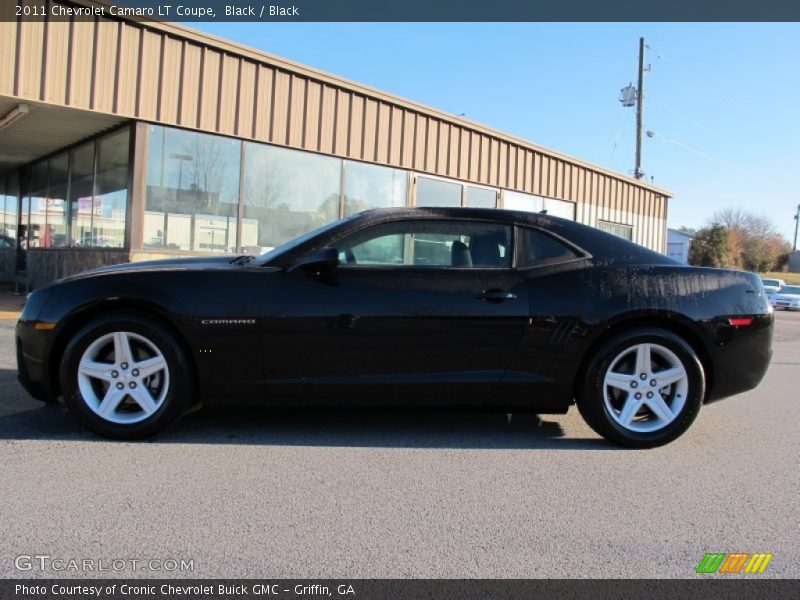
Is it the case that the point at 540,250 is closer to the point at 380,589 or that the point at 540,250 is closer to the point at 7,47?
the point at 380,589

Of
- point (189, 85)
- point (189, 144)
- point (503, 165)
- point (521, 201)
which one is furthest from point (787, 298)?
point (189, 85)

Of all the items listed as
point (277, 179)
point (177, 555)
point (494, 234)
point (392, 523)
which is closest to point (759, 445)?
point (494, 234)

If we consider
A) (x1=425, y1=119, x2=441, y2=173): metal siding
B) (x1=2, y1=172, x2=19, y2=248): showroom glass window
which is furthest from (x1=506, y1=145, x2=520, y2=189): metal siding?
(x1=2, y1=172, x2=19, y2=248): showroom glass window

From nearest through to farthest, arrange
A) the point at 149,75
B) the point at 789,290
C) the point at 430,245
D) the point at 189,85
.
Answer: the point at 430,245
the point at 149,75
the point at 189,85
the point at 789,290

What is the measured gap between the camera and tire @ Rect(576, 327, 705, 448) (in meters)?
3.95

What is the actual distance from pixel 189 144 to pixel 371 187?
155 inches

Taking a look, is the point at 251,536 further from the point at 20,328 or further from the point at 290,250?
the point at 20,328

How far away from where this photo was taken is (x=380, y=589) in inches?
89.9

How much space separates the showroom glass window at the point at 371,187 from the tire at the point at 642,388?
9.08 m

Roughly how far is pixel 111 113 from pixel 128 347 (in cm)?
725

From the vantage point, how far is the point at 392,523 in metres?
2.83

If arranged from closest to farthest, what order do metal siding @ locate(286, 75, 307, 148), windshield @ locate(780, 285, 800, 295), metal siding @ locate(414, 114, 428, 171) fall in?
metal siding @ locate(286, 75, 307, 148) → metal siding @ locate(414, 114, 428, 171) → windshield @ locate(780, 285, 800, 295)

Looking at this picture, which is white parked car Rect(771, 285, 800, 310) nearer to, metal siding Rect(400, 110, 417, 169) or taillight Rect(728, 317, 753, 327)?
metal siding Rect(400, 110, 417, 169)

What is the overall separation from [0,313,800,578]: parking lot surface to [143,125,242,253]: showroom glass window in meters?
6.25
